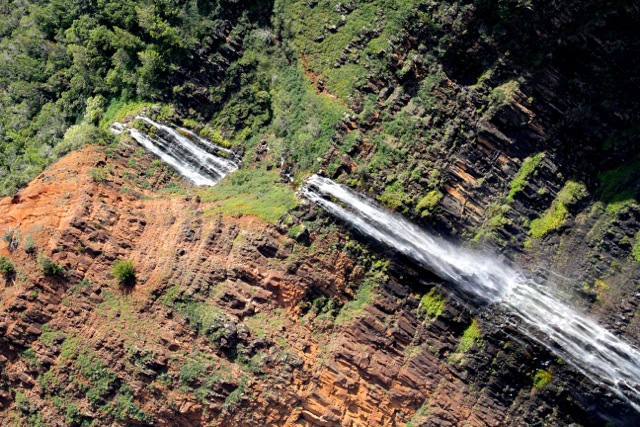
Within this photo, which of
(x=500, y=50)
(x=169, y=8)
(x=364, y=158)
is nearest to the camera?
(x=500, y=50)

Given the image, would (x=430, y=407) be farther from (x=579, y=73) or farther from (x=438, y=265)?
(x=579, y=73)

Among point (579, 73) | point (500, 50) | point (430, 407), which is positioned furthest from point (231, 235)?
point (579, 73)

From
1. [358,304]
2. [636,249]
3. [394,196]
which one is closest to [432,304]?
[358,304]

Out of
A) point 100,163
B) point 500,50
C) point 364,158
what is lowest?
point 100,163

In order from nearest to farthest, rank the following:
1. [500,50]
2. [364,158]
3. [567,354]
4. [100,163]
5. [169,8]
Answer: [567,354] < [500,50] < [364,158] < [100,163] < [169,8]

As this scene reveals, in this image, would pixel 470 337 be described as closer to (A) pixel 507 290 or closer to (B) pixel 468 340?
(B) pixel 468 340

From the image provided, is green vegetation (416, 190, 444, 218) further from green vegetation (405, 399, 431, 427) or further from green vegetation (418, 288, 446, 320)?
green vegetation (405, 399, 431, 427)

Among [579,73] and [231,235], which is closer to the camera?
[579,73]
